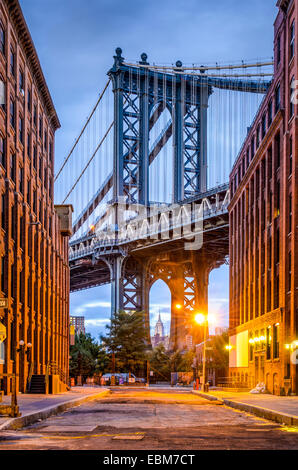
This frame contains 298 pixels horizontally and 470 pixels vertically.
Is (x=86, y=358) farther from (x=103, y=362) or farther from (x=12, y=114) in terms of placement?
(x=12, y=114)

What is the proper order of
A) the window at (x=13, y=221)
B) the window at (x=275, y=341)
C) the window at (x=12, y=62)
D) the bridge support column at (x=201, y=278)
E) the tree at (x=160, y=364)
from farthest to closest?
1. the bridge support column at (x=201, y=278)
2. the tree at (x=160, y=364)
3. the window at (x=12, y=62)
4. the window at (x=275, y=341)
5. the window at (x=13, y=221)

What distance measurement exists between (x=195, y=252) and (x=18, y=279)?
6876 cm

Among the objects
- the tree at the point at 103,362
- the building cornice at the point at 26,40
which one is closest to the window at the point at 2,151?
the building cornice at the point at 26,40

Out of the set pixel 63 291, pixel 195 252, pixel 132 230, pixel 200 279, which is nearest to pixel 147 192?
pixel 132 230

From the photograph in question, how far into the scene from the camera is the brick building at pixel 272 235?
133 feet

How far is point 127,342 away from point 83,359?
9215mm

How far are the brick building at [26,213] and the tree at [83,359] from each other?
36972mm

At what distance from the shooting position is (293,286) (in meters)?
39.2

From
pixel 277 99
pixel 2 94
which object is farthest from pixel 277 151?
pixel 2 94

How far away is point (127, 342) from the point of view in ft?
317

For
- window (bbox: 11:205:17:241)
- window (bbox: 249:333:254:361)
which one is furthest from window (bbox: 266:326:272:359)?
window (bbox: 11:205:17:241)

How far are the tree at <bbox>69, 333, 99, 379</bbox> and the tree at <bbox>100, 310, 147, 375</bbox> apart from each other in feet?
16.0

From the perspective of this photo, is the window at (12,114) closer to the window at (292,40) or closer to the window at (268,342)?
the window at (292,40)

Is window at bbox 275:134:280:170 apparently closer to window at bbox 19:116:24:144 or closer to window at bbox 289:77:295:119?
window at bbox 289:77:295:119
